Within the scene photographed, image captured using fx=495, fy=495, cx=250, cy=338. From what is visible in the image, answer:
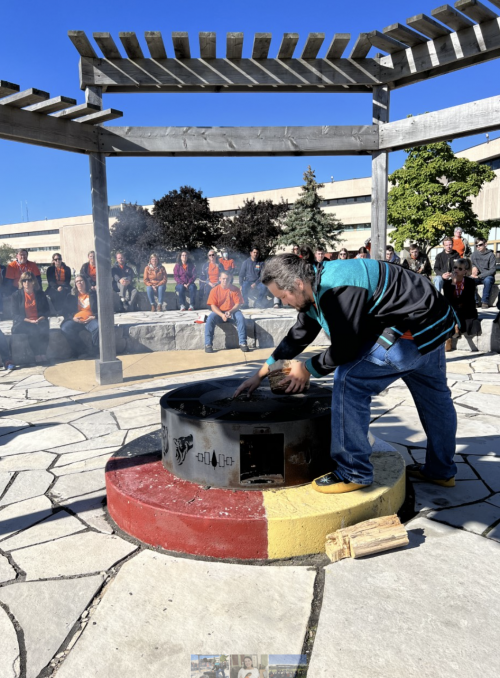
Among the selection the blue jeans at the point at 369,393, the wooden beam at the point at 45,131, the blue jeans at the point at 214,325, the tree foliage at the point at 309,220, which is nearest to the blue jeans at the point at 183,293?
the blue jeans at the point at 214,325

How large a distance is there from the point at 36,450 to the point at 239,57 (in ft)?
15.8

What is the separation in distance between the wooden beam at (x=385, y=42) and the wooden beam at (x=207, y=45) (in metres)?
1.73

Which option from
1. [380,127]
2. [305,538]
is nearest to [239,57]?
[380,127]

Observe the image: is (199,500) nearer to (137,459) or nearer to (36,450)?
(137,459)

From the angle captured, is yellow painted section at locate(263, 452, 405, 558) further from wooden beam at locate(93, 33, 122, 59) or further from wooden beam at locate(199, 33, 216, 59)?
wooden beam at locate(93, 33, 122, 59)

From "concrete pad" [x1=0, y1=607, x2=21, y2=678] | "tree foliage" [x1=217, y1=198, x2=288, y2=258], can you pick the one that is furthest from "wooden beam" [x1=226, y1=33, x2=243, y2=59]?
"tree foliage" [x1=217, y1=198, x2=288, y2=258]

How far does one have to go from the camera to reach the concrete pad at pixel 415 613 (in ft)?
6.09

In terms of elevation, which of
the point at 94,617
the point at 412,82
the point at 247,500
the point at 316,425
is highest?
the point at 412,82

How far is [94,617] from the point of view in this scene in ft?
7.10

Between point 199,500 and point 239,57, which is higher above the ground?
point 239,57

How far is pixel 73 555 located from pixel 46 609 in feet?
1.45

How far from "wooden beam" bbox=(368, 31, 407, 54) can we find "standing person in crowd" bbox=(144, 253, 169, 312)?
784 cm

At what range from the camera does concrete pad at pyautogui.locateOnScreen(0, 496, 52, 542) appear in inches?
116

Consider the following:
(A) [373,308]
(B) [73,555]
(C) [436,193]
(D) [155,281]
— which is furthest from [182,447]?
(C) [436,193]
